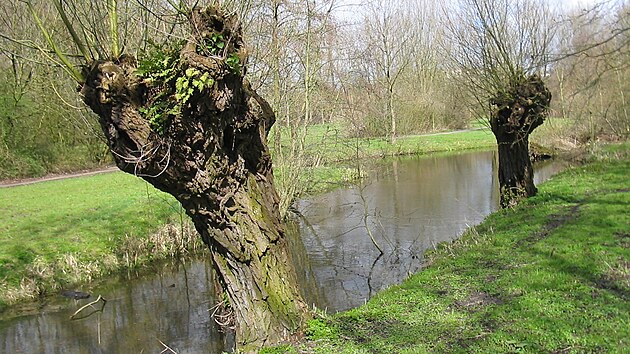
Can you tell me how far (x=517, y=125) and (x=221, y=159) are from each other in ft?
29.3

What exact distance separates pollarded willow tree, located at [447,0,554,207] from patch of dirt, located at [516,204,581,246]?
189 centimetres

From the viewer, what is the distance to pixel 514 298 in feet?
21.7

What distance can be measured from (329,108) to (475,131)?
98.3 feet

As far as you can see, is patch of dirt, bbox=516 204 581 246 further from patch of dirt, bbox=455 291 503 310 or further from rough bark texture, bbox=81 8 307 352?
rough bark texture, bbox=81 8 307 352

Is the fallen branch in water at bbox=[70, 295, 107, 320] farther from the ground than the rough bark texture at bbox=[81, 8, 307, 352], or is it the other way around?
the rough bark texture at bbox=[81, 8, 307, 352]

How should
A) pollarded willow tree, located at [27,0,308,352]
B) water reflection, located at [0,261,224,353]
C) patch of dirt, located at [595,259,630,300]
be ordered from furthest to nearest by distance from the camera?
water reflection, located at [0,261,224,353] → patch of dirt, located at [595,259,630,300] → pollarded willow tree, located at [27,0,308,352]

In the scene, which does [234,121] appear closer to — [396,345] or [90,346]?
[396,345]

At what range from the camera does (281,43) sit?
499 inches

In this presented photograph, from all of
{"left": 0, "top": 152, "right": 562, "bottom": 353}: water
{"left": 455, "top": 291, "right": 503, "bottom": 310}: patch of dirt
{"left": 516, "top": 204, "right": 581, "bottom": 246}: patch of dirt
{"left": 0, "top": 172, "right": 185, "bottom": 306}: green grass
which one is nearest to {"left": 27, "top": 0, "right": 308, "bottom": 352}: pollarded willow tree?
{"left": 455, "top": 291, "right": 503, "bottom": 310}: patch of dirt

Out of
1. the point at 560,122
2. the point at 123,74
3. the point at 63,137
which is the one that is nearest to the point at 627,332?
the point at 123,74

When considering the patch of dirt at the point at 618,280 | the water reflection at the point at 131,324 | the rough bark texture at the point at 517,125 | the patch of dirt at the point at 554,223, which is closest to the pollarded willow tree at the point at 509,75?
the rough bark texture at the point at 517,125

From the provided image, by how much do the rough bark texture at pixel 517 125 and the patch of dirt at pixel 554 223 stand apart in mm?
1665

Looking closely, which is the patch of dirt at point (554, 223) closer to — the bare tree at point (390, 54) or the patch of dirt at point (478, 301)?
the patch of dirt at point (478, 301)

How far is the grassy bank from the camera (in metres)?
5.48
